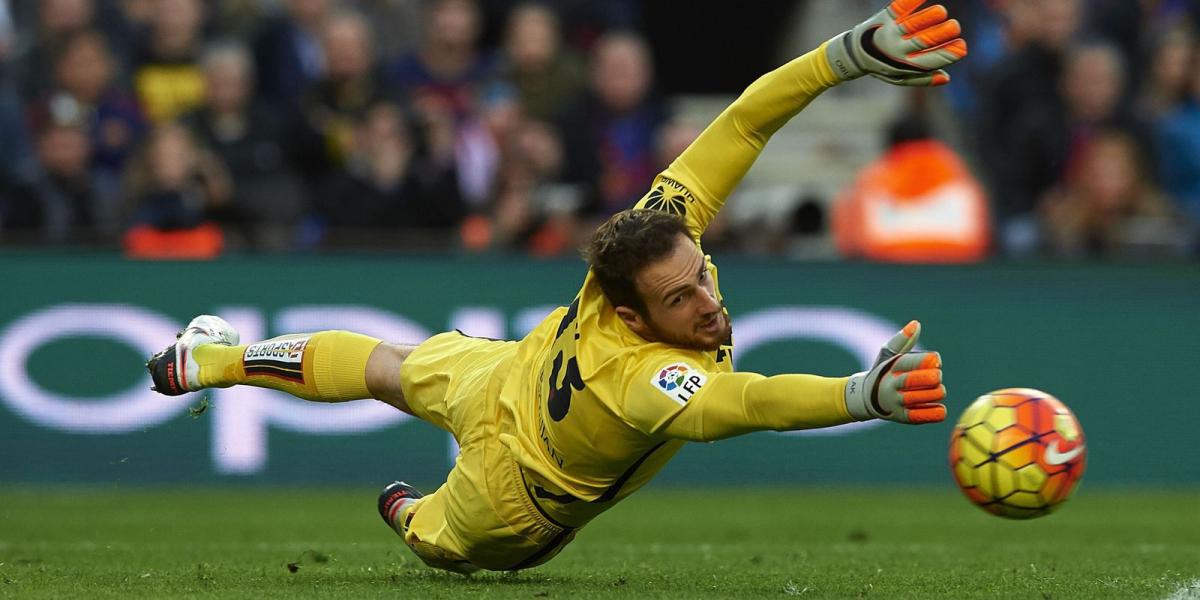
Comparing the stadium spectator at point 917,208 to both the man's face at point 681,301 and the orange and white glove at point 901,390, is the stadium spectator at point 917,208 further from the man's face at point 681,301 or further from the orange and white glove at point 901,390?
the orange and white glove at point 901,390

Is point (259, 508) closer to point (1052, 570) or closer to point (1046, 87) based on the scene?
point (1052, 570)

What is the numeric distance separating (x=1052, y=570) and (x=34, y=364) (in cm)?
721

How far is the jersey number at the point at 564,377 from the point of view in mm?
6578

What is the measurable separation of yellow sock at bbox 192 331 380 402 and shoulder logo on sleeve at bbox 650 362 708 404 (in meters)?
1.89

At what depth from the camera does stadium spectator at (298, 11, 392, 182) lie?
45.0 ft

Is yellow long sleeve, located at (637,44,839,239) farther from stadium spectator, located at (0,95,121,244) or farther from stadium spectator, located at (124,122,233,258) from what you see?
stadium spectator, located at (0,95,121,244)

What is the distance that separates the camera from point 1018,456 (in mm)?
6285

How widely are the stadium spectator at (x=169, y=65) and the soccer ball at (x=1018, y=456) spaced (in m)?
9.18

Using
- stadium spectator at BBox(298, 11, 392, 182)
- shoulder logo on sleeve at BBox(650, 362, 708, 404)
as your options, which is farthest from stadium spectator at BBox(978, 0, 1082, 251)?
shoulder logo on sleeve at BBox(650, 362, 708, 404)

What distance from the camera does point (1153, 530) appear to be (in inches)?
391

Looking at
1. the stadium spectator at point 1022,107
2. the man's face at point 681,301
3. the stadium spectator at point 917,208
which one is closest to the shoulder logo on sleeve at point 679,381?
the man's face at point 681,301

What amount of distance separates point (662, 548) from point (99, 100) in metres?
7.17

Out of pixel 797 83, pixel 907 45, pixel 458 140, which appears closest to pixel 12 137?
pixel 458 140

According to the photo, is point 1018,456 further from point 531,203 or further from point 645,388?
point 531,203
